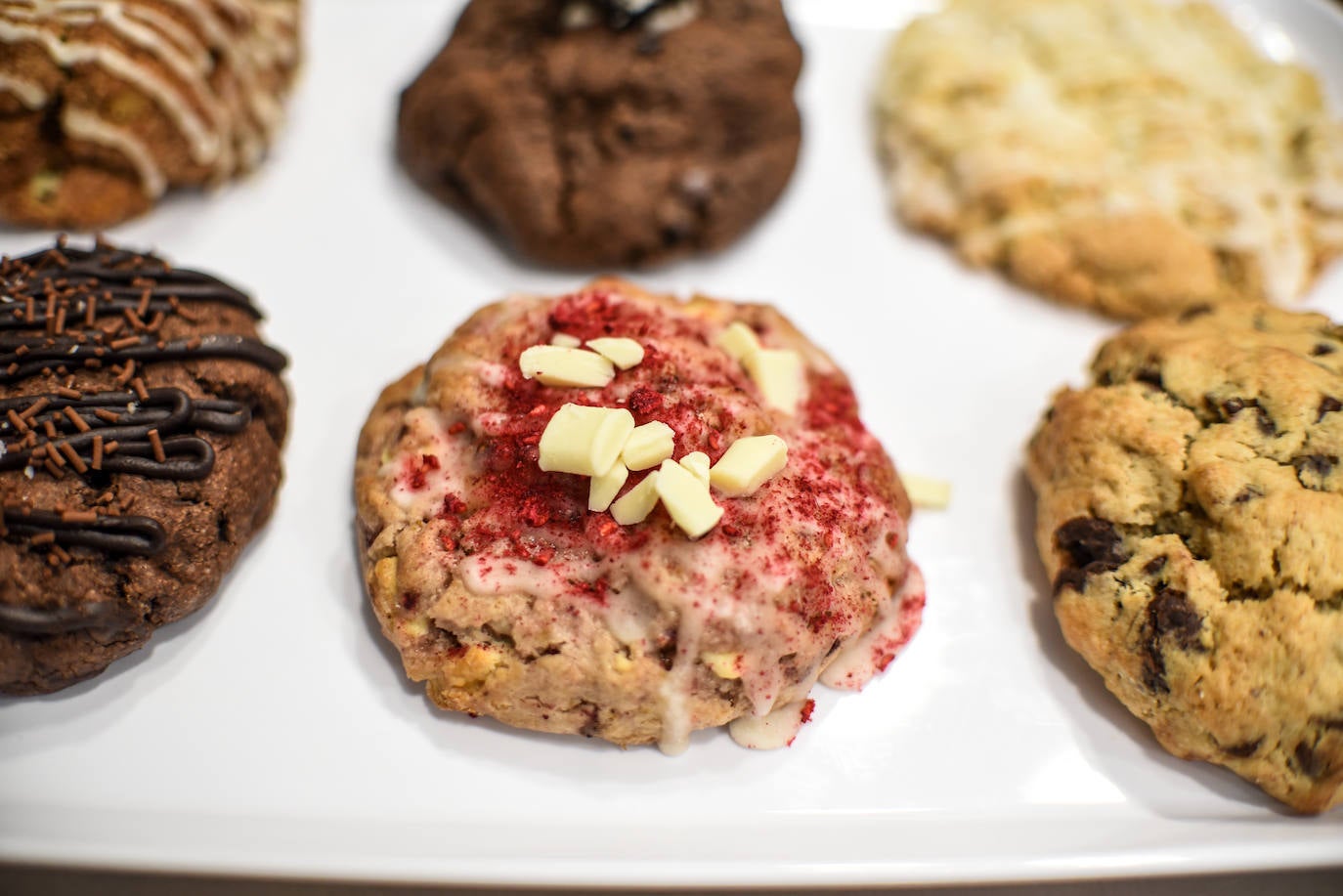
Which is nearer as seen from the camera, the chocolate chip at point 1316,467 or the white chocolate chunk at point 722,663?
the white chocolate chunk at point 722,663

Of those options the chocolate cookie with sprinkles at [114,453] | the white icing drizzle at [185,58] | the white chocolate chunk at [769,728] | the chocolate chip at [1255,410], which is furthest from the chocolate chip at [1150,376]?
the white icing drizzle at [185,58]

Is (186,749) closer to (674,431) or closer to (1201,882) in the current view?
(674,431)

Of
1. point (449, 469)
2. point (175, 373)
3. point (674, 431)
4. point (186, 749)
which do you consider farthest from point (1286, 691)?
point (175, 373)

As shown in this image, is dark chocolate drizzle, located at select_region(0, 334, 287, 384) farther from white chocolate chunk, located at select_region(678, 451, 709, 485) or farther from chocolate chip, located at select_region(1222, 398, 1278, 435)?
chocolate chip, located at select_region(1222, 398, 1278, 435)

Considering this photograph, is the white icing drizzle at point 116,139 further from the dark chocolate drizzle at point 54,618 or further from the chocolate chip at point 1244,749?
the chocolate chip at point 1244,749

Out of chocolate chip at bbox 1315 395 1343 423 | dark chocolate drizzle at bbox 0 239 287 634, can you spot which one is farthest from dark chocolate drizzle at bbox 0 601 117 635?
chocolate chip at bbox 1315 395 1343 423
